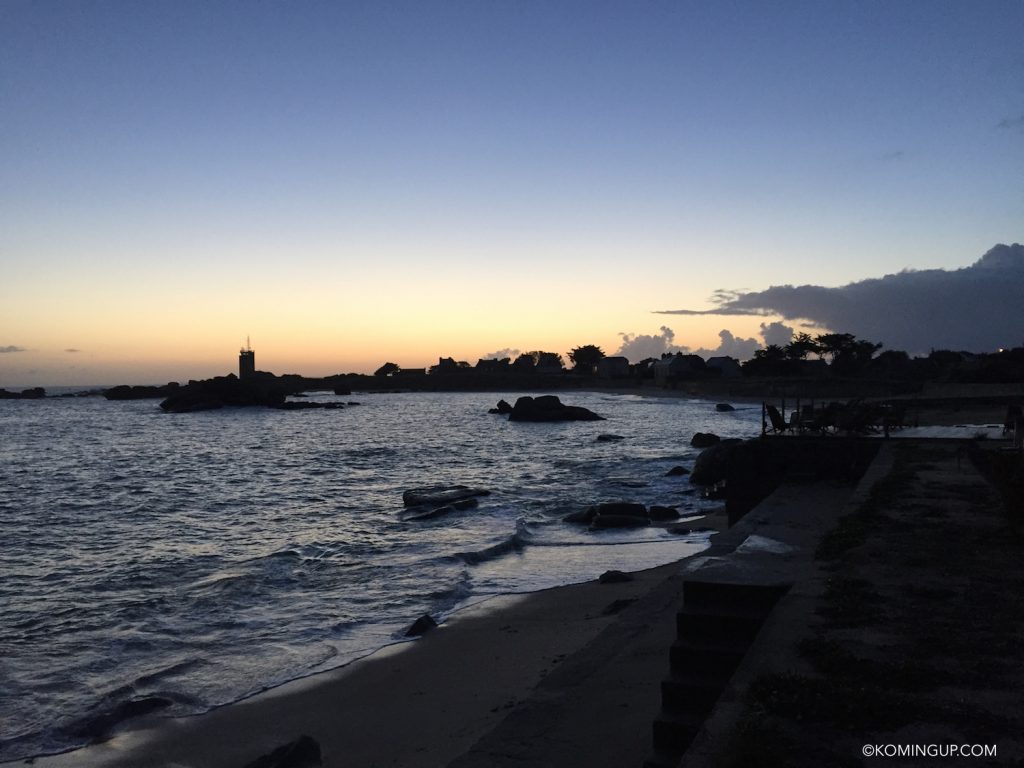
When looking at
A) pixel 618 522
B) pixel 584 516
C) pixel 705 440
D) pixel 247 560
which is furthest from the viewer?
pixel 705 440

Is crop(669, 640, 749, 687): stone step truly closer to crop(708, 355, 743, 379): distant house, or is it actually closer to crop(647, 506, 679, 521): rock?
crop(647, 506, 679, 521): rock

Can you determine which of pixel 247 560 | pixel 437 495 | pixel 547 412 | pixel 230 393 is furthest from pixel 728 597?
pixel 230 393

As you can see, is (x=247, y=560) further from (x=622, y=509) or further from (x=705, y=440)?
(x=705, y=440)

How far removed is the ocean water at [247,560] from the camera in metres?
10.4

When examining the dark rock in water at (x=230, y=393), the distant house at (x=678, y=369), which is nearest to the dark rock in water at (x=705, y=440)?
the dark rock in water at (x=230, y=393)

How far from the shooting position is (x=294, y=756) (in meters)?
7.46

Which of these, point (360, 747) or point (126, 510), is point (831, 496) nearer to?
point (360, 747)

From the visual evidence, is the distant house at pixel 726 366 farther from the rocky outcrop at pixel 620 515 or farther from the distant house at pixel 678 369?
the rocky outcrop at pixel 620 515

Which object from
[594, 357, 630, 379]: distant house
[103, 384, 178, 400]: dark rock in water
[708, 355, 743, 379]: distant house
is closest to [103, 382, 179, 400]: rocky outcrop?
[103, 384, 178, 400]: dark rock in water

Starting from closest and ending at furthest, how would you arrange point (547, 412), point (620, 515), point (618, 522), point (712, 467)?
point (618, 522), point (620, 515), point (712, 467), point (547, 412)

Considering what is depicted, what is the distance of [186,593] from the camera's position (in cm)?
1459

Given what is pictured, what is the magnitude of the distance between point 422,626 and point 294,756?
14.4 feet

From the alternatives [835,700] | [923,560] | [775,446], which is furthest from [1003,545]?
[775,446]

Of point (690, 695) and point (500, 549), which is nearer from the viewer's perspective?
point (690, 695)
